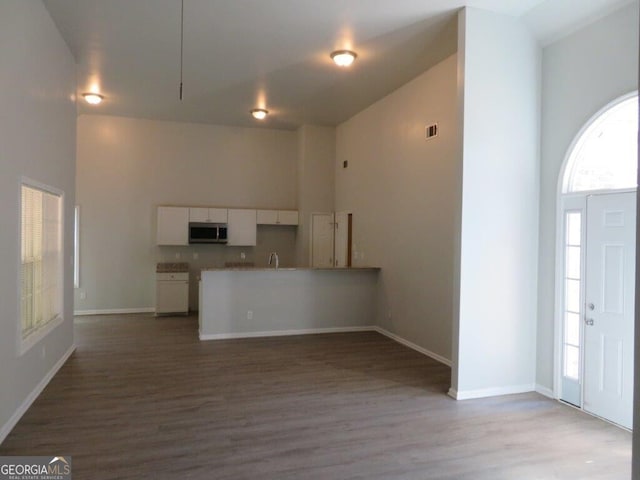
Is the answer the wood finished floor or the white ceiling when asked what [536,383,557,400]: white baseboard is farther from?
the white ceiling

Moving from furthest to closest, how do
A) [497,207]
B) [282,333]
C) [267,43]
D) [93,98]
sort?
[93,98]
[282,333]
[267,43]
[497,207]

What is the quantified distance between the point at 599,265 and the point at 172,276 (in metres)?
6.82

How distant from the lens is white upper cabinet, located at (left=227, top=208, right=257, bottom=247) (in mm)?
8555

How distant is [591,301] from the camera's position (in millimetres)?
3885

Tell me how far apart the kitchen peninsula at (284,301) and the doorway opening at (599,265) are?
11.1ft

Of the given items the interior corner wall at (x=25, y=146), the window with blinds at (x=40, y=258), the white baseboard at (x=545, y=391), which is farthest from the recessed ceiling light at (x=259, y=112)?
the white baseboard at (x=545, y=391)

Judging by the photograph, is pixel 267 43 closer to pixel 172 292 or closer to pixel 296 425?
pixel 296 425

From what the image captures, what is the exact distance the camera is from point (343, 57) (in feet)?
16.8

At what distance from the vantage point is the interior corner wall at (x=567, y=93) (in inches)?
142

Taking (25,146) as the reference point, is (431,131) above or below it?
above

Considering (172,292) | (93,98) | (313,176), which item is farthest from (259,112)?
(172,292)

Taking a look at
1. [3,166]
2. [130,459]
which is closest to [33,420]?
[130,459]

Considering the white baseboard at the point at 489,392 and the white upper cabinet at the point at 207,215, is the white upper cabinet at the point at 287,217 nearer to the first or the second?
the white upper cabinet at the point at 207,215

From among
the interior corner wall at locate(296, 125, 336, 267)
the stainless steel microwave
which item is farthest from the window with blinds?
the interior corner wall at locate(296, 125, 336, 267)
